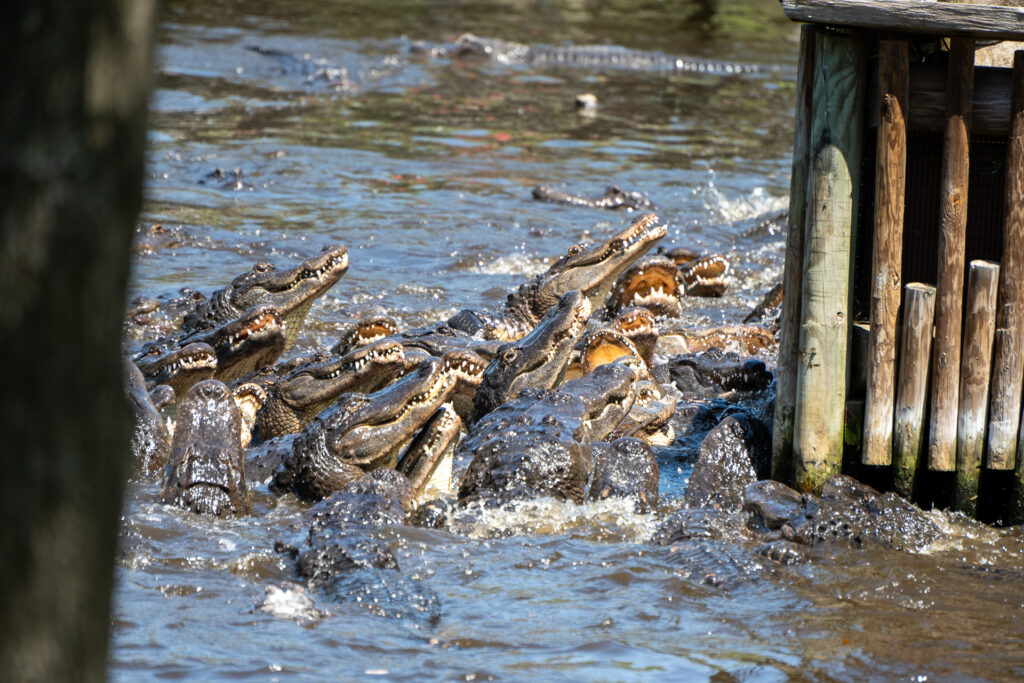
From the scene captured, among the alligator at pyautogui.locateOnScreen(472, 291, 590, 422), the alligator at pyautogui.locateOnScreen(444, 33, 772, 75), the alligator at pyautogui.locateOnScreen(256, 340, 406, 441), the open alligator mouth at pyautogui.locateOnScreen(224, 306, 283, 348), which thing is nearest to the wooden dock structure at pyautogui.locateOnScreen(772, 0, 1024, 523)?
the alligator at pyautogui.locateOnScreen(472, 291, 590, 422)

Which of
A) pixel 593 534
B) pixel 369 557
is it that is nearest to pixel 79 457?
pixel 369 557

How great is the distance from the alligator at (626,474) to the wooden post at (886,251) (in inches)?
39.4

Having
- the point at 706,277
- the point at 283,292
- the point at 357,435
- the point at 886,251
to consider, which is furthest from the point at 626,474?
the point at 706,277

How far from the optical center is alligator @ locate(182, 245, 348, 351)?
8.11 metres

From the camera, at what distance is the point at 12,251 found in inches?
56.7

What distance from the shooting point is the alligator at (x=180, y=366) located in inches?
274

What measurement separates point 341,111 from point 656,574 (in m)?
15.1

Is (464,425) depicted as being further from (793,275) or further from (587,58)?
(587,58)

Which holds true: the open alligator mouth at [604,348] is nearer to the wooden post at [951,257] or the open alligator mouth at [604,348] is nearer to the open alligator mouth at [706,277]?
the wooden post at [951,257]

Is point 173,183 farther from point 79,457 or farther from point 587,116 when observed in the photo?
point 79,457

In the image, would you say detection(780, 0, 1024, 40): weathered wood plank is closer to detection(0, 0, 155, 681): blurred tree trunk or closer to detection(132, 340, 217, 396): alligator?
detection(0, 0, 155, 681): blurred tree trunk

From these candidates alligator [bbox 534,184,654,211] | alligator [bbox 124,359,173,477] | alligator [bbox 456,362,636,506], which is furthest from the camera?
alligator [bbox 534,184,654,211]

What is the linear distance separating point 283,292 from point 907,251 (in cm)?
457

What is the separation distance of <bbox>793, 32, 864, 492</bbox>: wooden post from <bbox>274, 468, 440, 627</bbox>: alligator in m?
1.89
